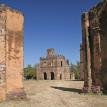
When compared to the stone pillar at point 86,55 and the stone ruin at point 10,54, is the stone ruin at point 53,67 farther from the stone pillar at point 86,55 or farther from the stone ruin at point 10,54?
the stone ruin at point 10,54

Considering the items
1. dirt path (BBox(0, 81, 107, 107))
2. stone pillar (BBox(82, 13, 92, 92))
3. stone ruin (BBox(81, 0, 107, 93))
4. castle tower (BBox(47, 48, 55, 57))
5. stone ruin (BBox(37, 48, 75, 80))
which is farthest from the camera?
castle tower (BBox(47, 48, 55, 57))

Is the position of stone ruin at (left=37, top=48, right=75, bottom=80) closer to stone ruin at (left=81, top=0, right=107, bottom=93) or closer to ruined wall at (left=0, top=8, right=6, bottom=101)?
stone ruin at (left=81, top=0, right=107, bottom=93)

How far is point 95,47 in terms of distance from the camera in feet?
55.7

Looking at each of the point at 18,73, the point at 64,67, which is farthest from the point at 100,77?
the point at 64,67

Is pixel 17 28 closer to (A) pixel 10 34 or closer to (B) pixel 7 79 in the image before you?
(A) pixel 10 34

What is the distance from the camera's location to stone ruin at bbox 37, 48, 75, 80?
54.5 metres

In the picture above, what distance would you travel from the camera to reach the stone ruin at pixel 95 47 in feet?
53.8

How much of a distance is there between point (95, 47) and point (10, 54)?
6631 mm

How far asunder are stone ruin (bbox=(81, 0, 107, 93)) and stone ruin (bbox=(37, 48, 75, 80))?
121ft

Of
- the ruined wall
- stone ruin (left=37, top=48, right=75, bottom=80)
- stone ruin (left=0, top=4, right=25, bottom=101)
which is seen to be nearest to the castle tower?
stone ruin (left=37, top=48, right=75, bottom=80)

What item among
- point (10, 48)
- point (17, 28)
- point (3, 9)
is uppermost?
point (3, 9)

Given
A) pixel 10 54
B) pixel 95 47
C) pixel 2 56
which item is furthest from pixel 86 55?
pixel 2 56

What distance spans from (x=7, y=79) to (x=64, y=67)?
141 ft

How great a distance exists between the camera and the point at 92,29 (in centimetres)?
1727
